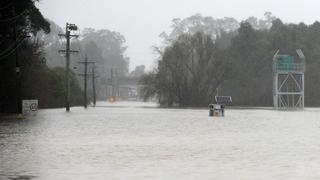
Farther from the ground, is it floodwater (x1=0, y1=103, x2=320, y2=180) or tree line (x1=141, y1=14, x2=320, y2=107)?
tree line (x1=141, y1=14, x2=320, y2=107)

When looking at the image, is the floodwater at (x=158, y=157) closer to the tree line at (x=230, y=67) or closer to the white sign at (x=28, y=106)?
the white sign at (x=28, y=106)

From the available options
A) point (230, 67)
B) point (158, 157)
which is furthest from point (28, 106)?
point (230, 67)

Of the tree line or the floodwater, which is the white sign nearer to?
the floodwater

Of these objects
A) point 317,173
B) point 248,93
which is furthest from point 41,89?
point 317,173

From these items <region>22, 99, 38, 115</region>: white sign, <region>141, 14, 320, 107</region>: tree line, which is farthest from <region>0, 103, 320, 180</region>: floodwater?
<region>141, 14, 320, 107</region>: tree line

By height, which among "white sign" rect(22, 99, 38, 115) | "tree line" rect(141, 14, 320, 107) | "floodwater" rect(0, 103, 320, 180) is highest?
"tree line" rect(141, 14, 320, 107)

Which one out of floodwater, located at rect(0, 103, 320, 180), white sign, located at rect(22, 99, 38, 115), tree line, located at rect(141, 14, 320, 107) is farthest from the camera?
tree line, located at rect(141, 14, 320, 107)

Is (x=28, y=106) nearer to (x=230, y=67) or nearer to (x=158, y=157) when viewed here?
(x=158, y=157)

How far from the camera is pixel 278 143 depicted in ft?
87.9

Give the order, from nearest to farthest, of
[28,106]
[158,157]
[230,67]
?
1. [158,157]
2. [28,106]
3. [230,67]

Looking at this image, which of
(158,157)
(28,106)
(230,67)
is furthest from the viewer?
(230,67)

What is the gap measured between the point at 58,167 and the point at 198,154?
17.5 ft

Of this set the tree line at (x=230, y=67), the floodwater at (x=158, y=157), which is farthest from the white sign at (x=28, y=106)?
the tree line at (x=230, y=67)

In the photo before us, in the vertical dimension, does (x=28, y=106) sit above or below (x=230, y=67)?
below
